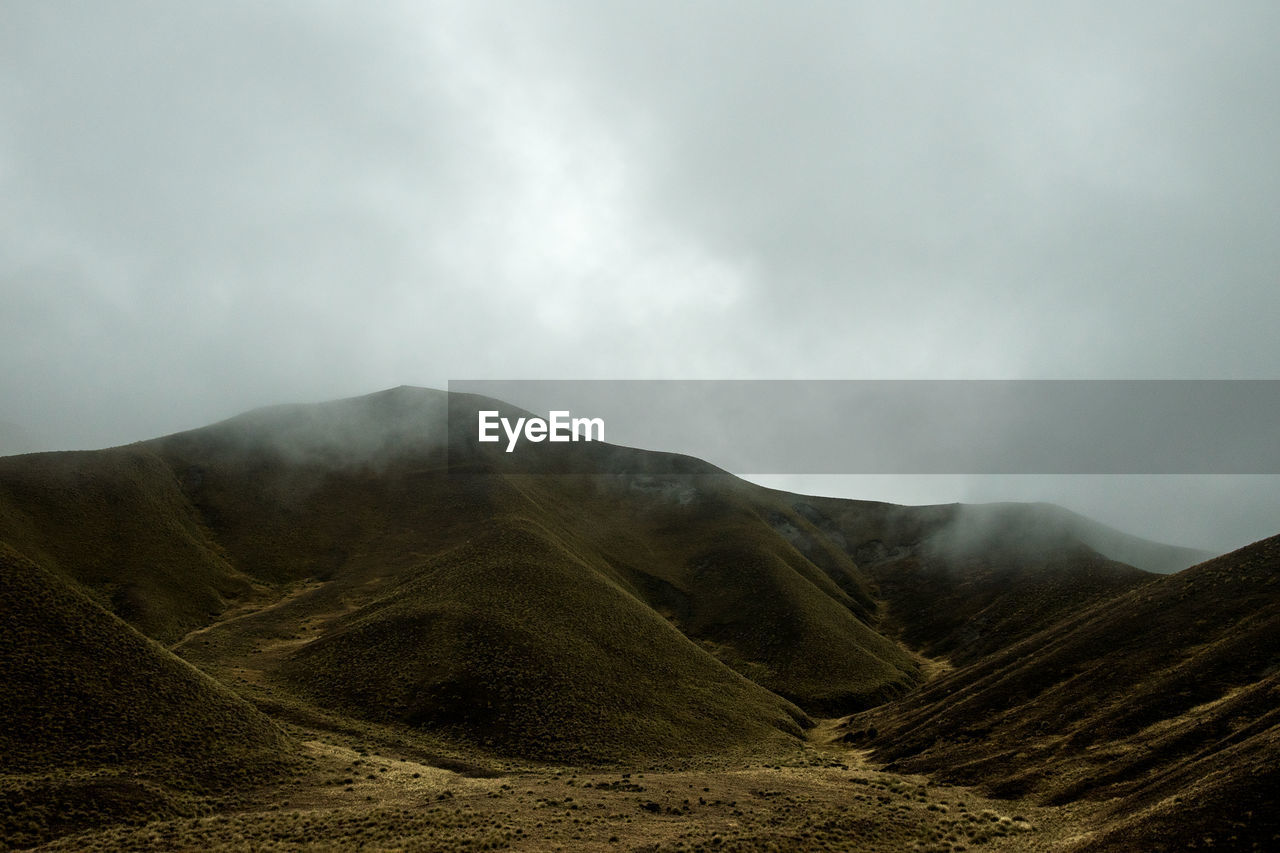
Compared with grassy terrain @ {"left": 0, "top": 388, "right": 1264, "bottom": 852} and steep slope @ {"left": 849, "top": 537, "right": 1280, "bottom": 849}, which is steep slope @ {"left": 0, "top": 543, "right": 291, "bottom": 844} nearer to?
grassy terrain @ {"left": 0, "top": 388, "right": 1264, "bottom": 852}

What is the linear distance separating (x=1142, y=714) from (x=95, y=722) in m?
59.5

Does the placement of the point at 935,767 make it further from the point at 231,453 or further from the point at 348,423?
the point at 348,423

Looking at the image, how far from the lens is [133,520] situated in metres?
95.6

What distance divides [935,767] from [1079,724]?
31.6 feet

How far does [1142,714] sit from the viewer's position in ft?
140

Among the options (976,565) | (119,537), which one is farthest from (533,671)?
(976,565)

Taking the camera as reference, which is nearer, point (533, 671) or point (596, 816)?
point (596, 816)

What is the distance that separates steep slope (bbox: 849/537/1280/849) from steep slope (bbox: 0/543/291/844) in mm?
40620

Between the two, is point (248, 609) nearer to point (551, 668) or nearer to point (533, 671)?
point (533, 671)

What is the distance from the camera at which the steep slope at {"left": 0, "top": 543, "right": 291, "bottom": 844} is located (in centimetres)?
3064

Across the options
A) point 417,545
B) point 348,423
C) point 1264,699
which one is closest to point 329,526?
point 417,545

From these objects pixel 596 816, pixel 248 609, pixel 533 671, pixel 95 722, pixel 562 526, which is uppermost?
pixel 562 526

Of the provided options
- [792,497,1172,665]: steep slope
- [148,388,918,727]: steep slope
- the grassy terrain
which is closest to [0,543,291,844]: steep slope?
the grassy terrain

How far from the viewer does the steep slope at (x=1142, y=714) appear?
25281mm
